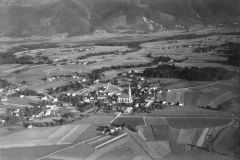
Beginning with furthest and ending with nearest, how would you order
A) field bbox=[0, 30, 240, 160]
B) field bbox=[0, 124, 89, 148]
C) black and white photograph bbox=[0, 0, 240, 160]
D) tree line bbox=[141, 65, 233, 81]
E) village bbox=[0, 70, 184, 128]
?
tree line bbox=[141, 65, 233, 81] < village bbox=[0, 70, 184, 128] < field bbox=[0, 124, 89, 148] < black and white photograph bbox=[0, 0, 240, 160] < field bbox=[0, 30, 240, 160]

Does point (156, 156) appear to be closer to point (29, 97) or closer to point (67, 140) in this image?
point (67, 140)

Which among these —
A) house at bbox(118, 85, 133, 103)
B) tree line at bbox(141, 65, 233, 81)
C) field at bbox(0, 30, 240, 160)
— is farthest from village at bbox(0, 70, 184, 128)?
tree line at bbox(141, 65, 233, 81)

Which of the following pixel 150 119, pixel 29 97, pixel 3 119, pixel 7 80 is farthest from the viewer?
pixel 7 80

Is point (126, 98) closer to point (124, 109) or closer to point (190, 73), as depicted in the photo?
point (124, 109)

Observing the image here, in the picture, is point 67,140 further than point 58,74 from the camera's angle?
No

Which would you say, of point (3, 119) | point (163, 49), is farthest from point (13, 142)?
point (163, 49)

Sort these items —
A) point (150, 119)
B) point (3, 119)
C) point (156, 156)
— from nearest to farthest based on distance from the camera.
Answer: point (156, 156), point (150, 119), point (3, 119)

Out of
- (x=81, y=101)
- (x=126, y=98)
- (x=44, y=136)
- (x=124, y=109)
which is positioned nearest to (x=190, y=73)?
→ (x=126, y=98)

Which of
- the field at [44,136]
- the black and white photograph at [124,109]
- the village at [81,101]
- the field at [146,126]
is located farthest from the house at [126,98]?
the field at [44,136]

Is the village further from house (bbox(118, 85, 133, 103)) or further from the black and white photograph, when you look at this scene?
the black and white photograph

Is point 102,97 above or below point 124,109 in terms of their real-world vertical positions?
above

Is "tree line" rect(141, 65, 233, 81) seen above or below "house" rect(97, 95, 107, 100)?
above
